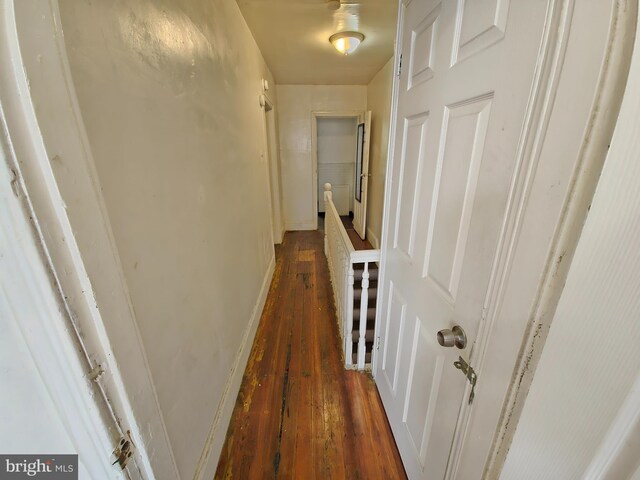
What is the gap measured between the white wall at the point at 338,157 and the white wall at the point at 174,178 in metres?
4.01

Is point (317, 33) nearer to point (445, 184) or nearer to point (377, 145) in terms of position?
point (377, 145)

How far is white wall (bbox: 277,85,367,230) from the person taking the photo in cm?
423

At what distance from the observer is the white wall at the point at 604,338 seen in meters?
0.34

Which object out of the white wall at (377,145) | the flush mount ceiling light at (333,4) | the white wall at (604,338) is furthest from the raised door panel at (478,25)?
the white wall at (377,145)

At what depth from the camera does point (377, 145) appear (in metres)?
3.74

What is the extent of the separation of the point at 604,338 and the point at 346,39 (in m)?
2.73

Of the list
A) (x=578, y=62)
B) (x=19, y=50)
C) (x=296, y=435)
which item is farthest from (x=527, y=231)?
(x=296, y=435)

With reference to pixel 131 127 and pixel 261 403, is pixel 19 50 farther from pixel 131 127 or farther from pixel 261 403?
pixel 261 403

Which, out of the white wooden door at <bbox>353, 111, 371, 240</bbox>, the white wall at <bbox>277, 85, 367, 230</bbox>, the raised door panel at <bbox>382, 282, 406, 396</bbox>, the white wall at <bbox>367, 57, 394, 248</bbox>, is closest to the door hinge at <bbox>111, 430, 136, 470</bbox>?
the raised door panel at <bbox>382, 282, 406, 396</bbox>

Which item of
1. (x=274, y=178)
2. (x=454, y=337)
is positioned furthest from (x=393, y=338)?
(x=274, y=178)

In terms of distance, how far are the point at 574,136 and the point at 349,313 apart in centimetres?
146

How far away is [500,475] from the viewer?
601 mm

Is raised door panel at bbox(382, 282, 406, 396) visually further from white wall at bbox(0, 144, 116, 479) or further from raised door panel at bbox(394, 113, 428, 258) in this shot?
white wall at bbox(0, 144, 116, 479)

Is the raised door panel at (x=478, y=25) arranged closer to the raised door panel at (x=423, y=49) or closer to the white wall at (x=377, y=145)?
the raised door panel at (x=423, y=49)
